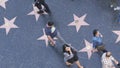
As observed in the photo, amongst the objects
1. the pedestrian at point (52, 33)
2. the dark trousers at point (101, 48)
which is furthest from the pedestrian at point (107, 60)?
the pedestrian at point (52, 33)

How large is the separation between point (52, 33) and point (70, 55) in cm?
159

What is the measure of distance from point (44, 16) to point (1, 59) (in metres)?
2.96

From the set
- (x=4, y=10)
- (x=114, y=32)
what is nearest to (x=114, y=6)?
(x=114, y=32)

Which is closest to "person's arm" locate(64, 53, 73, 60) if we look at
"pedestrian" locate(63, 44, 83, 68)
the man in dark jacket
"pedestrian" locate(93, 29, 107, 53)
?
"pedestrian" locate(63, 44, 83, 68)

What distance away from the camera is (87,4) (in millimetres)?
17984

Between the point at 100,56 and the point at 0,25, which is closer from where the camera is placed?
the point at 100,56

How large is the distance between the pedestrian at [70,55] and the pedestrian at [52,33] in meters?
1.26

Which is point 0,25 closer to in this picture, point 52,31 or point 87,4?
point 52,31

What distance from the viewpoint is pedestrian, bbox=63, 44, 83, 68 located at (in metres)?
14.9

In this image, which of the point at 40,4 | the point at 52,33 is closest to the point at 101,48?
the point at 52,33

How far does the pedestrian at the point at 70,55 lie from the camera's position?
14.9m

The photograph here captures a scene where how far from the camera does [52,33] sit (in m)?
16.1

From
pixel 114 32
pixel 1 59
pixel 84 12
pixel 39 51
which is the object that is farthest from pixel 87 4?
pixel 1 59

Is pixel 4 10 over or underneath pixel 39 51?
over
